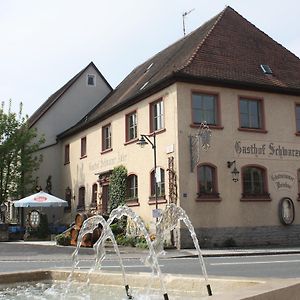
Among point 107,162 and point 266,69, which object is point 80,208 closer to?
point 107,162

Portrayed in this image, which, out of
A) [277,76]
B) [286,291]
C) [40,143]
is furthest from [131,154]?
[286,291]

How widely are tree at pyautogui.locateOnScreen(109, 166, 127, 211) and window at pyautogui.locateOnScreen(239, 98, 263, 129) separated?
23.0 feet

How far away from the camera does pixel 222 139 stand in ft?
79.5

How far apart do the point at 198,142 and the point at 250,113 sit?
12.5 feet

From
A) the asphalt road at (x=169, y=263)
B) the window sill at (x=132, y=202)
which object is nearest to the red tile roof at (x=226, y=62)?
the window sill at (x=132, y=202)

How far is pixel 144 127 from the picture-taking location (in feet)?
85.8

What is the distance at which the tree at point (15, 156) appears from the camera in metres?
35.4

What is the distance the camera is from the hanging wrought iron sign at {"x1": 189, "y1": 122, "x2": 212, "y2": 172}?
23281 millimetres

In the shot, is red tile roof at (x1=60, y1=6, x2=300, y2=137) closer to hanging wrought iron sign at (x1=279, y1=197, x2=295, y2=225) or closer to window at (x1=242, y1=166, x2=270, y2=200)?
window at (x1=242, y1=166, x2=270, y2=200)

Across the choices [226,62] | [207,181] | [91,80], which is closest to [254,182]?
[207,181]

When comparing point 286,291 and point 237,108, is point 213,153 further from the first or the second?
point 286,291

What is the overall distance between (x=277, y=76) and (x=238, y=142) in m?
4.97

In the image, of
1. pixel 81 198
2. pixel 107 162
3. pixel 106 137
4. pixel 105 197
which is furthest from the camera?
pixel 81 198

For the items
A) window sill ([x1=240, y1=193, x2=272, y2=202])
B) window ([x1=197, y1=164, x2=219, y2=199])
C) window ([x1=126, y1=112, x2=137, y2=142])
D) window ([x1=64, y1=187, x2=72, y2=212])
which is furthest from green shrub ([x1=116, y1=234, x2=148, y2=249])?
window ([x1=64, y1=187, x2=72, y2=212])
